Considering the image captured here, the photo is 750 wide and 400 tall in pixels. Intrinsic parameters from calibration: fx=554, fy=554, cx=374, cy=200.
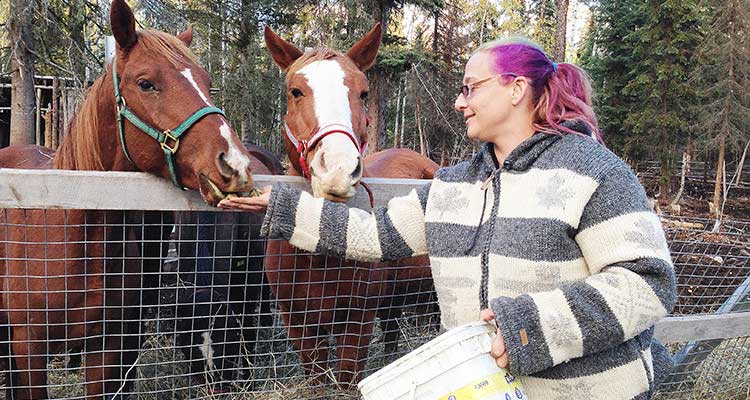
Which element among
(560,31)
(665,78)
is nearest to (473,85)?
(560,31)

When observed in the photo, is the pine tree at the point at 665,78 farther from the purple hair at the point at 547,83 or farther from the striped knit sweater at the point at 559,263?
the striped knit sweater at the point at 559,263

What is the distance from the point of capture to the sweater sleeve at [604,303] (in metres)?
1.44

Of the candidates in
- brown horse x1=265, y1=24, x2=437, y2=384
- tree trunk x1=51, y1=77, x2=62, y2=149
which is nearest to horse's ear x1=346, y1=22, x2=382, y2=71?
brown horse x1=265, y1=24, x2=437, y2=384

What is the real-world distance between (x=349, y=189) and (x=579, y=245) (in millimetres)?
983

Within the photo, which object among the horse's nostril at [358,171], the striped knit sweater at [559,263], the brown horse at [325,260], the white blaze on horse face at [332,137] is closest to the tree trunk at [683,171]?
the brown horse at [325,260]

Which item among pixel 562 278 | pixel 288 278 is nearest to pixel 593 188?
pixel 562 278

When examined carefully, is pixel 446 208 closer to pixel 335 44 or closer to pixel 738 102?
pixel 335 44

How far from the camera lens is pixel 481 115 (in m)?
1.72

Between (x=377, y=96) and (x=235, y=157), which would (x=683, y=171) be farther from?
(x=235, y=157)

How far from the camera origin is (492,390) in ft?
4.47

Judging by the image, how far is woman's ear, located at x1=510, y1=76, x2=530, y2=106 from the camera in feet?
5.46

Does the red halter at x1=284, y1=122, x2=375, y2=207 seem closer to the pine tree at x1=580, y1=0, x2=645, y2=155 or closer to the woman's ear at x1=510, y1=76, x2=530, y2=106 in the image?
the woman's ear at x1=510, y1=76, x2=530, y2=106

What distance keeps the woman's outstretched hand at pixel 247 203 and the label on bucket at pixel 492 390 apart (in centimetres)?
99

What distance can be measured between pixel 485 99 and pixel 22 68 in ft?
27.9
